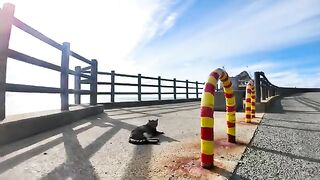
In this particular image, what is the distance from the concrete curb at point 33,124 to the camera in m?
4.54

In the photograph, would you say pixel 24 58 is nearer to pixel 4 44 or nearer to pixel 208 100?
pixel 4 44

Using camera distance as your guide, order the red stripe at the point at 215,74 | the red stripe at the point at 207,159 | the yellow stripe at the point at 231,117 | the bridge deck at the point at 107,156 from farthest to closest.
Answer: the yellow stripe at the point at 231,117 < the red stripe at the point at 215,74 < the red stripe at the point at 207,159 < the bridge deck at the point at 107,156

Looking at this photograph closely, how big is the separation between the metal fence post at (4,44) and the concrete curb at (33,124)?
0.23 metres

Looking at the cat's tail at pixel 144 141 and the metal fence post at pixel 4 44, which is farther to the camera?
the cat's tail at pixel 144 141

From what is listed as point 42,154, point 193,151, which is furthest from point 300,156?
point 42,154

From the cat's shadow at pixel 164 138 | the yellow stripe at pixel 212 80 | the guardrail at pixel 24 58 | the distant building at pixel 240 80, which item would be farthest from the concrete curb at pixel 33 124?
the distant building at pixel 240 80

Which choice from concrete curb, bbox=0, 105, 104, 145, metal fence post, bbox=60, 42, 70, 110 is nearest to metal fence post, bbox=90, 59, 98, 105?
concrete curb, bbox=0, 105, 104, 145

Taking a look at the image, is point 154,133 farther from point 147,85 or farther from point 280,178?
point 147,85

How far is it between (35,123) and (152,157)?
7.63ft

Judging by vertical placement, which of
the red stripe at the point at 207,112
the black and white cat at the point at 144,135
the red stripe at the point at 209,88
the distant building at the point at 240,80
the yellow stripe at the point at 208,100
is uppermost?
the distant building at the point at 240,80

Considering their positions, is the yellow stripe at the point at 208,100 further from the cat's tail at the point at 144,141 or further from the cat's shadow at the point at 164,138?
the cat's shadow at the point at 164,138

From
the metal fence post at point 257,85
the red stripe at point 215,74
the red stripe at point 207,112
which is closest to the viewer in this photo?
the red stripe at point 207,112

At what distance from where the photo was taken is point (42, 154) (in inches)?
164

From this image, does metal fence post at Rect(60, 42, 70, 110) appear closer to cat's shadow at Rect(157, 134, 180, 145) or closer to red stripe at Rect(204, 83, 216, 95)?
cat's shadow at Rect(157, 134, 180, 145)
